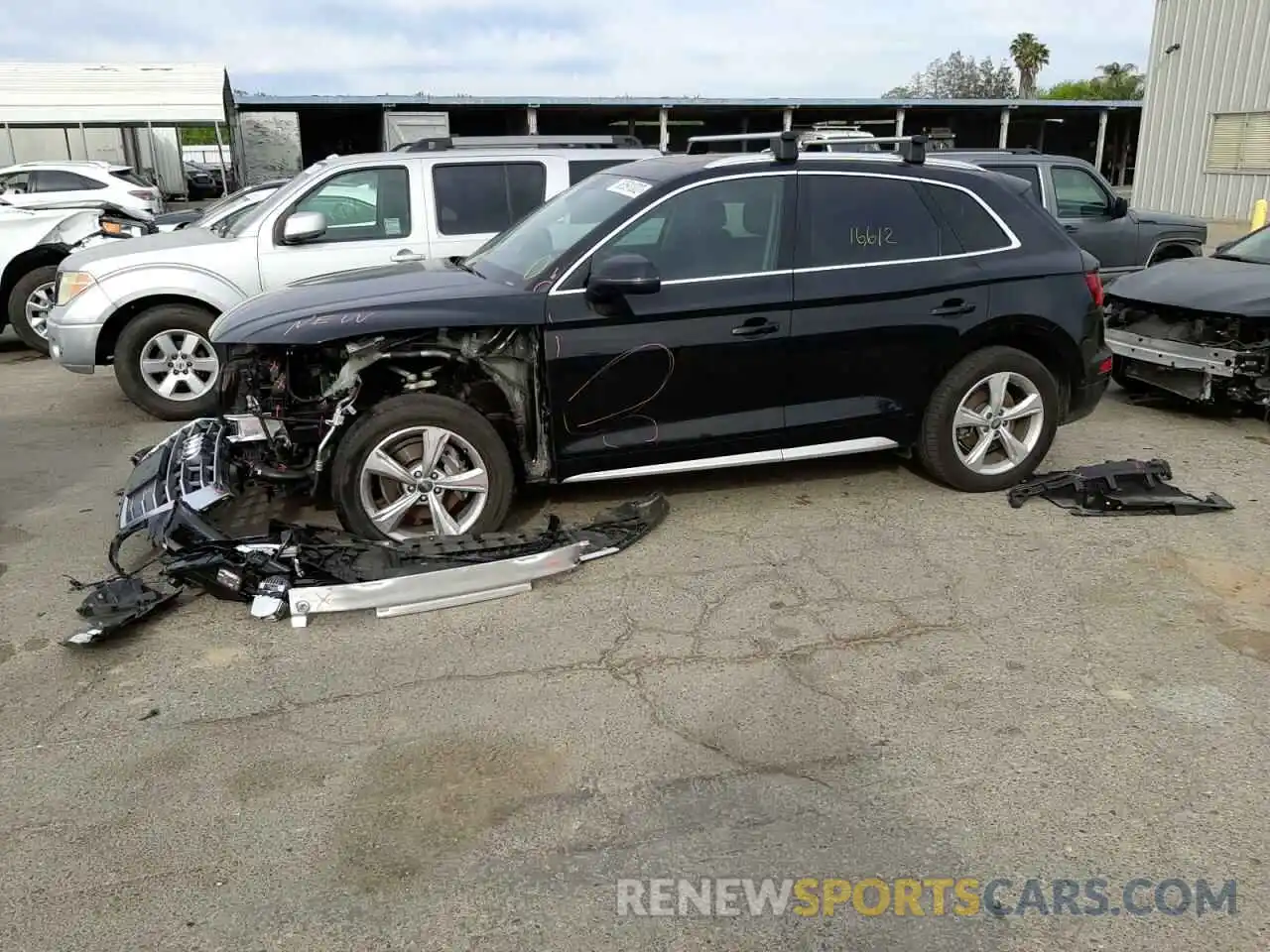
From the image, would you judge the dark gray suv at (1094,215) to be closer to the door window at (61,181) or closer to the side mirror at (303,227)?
the side mirror at (303,227)

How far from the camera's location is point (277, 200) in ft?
25.3

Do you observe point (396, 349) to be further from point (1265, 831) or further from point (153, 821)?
point (1265, 831)

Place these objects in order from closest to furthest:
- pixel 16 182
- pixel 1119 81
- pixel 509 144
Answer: pixel 509 144 → pixel 16 182 → pixel 1119 81

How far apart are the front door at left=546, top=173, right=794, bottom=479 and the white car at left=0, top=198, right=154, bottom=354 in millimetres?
7575

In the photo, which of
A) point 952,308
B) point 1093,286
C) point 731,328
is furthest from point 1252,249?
point 731,328

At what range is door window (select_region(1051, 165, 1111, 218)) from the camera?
10133 mm

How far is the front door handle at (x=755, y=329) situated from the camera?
200 inches

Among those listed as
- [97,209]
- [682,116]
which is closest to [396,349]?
[97,209]

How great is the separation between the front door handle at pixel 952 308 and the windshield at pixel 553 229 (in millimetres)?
1654

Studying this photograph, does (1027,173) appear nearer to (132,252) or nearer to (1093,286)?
(1093,286)

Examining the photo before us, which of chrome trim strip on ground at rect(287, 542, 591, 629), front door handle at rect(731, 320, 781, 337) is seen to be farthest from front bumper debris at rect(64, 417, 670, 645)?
front door handle at rect(731, 320, 781, 337)

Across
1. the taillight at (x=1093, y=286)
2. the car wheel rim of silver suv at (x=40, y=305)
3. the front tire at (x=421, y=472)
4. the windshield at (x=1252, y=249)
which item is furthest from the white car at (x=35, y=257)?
the windshield at (x=1252, y=249)

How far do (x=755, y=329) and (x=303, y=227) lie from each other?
155 inches

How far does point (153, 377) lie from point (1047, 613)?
6442mm
